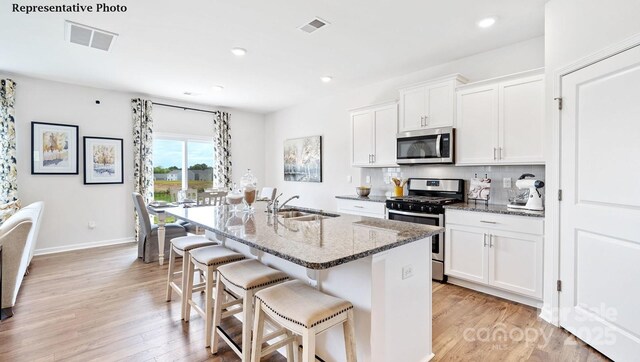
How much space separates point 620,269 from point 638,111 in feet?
3.29

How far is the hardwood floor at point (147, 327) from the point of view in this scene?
206 cm

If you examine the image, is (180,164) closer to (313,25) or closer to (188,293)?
(188,293)

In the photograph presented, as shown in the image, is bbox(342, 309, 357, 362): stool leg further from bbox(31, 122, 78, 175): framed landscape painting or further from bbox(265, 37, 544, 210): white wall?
bbox(31, 122, 78, 175): framed landscape painting

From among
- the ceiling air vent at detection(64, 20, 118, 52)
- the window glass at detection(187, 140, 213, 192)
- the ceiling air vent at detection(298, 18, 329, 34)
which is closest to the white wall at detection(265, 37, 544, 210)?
the window glass at detection(187, 140, 213, 192)

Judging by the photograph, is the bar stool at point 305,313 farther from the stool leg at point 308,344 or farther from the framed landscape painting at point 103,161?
the framed landscape painting at point 103,161

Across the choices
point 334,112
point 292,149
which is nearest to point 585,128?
point 334,112

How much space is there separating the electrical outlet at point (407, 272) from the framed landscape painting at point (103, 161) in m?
5.21

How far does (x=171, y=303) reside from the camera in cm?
288

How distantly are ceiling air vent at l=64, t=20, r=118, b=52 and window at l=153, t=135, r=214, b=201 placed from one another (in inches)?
99.2

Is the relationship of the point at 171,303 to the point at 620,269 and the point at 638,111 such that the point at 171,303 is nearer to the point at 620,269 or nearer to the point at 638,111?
the point at 620,269

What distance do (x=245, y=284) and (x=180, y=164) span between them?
4842mm

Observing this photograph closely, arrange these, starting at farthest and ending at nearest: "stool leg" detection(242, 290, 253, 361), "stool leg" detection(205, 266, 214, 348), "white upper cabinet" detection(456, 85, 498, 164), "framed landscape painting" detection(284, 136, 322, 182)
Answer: "framed landscape painting" detection(284, 136, 322, 182)
"white upper cabinet" detection(456, 85, 498, 164)
"stool leg" detection(205, 266, 214, 348)
"stool leg" detection(242, 290, 253, 361)

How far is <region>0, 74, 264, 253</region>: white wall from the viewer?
4398mm

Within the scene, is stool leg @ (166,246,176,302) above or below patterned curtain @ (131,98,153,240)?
below
